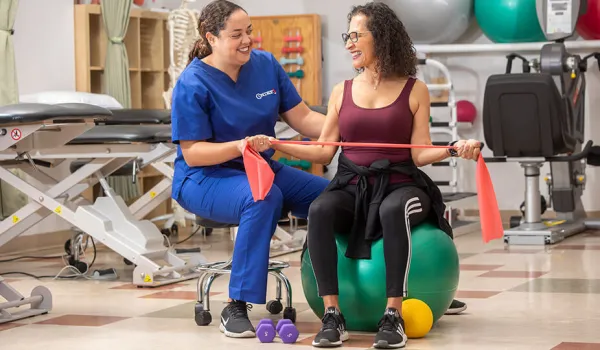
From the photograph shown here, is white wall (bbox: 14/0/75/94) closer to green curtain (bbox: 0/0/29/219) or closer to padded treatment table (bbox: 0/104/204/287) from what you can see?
green curtain (bbox: 0/0/29/219)

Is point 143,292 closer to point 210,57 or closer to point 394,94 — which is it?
point 210,57

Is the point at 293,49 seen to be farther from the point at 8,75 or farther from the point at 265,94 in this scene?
the point at 265,94

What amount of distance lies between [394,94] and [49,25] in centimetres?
397

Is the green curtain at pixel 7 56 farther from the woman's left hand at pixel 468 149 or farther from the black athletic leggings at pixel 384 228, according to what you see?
the woman's left hand at pixel 468 149

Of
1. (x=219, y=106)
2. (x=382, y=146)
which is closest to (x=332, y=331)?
(x=382, y=146)

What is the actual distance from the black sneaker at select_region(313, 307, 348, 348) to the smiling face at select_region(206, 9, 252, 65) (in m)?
0.94

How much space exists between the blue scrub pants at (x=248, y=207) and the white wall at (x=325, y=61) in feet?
11.2

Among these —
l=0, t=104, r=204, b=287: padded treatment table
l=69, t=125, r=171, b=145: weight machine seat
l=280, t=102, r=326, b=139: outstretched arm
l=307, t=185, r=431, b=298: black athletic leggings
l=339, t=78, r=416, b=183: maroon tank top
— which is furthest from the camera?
l=69, t=125, r=171, b=145: weight machine seat

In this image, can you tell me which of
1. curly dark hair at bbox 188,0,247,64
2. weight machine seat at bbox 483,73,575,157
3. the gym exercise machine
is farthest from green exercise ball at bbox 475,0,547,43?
curly dark hair at bbox 188,0,247,64

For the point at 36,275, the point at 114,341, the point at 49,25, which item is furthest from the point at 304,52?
the point at 114,341

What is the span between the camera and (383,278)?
124 inches

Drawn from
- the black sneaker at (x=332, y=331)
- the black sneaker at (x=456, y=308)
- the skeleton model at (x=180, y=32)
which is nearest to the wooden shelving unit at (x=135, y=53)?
the skeleton model at (x=180, y=32)

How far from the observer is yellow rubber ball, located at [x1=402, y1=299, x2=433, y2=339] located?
3133mm

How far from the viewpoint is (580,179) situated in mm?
6746
